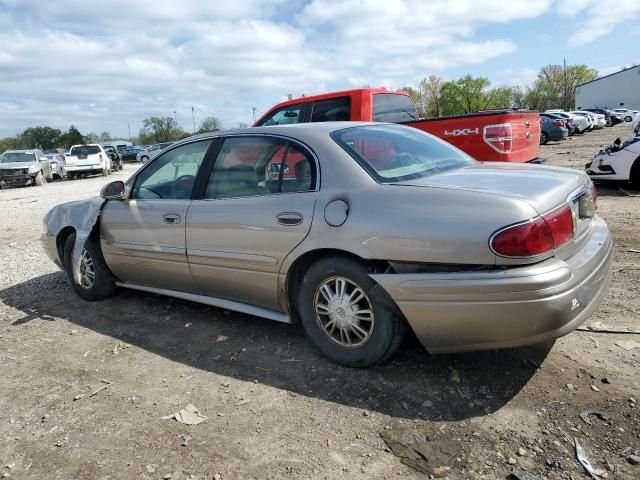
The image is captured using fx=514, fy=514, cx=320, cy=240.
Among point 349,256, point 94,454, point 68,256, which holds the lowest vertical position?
point 94,454

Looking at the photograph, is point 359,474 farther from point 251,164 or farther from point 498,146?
point 498,146

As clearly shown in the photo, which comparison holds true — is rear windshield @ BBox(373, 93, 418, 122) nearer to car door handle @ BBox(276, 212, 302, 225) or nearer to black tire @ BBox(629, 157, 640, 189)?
black tire @ BBox(629, 157, 640, 189)

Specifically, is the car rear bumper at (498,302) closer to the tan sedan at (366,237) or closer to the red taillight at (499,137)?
the tan sedan at (366,237)

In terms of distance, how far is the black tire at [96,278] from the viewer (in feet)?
15.8

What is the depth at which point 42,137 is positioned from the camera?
83.1 meters

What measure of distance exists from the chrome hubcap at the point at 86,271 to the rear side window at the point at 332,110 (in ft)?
14.2

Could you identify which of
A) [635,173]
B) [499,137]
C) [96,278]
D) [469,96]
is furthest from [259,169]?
[469,96]

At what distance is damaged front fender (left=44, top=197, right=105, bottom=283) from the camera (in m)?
4.70

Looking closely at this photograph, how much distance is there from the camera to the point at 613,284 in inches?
175

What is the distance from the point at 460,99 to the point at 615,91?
22919 millimetres

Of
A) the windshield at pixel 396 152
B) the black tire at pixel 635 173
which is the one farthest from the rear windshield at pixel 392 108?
the windshield at pixel 396 152

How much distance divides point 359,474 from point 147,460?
1.06 m

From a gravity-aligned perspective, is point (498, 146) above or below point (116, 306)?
above

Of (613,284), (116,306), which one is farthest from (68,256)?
(613,284)
